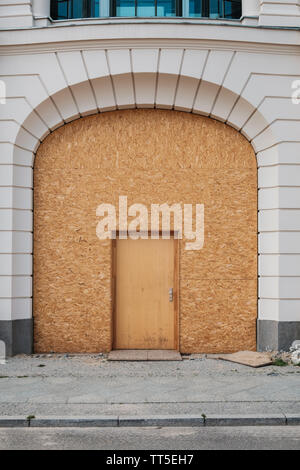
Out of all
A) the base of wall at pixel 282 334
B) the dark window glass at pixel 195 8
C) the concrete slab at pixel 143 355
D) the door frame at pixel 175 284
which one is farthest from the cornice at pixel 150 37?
the concrete slab at pixel 143 355

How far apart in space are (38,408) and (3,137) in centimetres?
568

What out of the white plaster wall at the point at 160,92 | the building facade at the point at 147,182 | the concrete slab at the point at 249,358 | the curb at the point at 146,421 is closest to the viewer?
the curb at the point at 146,421

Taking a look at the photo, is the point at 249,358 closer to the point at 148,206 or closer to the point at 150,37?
the point at 148,206

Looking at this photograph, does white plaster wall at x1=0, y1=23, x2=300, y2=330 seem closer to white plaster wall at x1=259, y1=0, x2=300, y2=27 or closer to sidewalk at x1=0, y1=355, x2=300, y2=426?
white plaster wall at x1=259, y1=0, x2=300, y2=27

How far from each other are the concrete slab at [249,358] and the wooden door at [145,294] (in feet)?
4.05

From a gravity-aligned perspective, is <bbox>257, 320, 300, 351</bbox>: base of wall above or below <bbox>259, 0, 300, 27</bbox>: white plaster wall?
below

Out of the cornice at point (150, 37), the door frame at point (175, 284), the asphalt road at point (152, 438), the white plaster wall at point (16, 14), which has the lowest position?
the asphalt road at point (152, 438)

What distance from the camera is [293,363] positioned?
9.45 meters

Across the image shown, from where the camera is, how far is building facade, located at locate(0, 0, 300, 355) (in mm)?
10141

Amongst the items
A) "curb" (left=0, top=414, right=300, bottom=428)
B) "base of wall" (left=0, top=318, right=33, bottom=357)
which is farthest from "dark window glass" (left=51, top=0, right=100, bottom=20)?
"curb" (left=0, top=414, right=300, bottom=428)

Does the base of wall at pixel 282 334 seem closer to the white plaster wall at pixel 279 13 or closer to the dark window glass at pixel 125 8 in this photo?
the white plaster wall at pixel 279 13

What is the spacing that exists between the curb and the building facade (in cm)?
383

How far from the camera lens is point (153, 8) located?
34.7 ft

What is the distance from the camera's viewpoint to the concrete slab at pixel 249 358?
9351 millimetres
